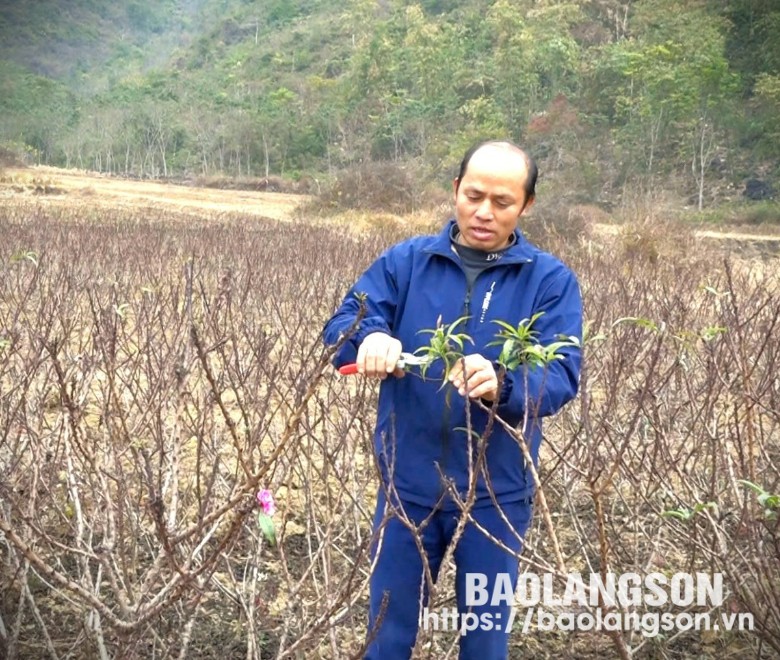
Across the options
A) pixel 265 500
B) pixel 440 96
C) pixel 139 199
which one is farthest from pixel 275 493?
pixel 440 96

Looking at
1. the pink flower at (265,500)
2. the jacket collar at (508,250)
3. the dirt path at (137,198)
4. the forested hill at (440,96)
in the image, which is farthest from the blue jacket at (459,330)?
the forested hill at (440,96)

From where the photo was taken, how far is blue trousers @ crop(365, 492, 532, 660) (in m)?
1.63

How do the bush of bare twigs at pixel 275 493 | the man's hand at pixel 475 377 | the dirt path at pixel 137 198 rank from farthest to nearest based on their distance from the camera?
1. the dirt path at pixel 137 198
2. the bush of bare twigs at pixel 275 493
3. the man's hand at pixel 475 377

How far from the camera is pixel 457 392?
1583 millimetres

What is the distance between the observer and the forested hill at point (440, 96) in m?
22.8

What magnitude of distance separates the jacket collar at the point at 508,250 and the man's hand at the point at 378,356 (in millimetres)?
269

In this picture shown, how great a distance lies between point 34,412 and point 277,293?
330 cm

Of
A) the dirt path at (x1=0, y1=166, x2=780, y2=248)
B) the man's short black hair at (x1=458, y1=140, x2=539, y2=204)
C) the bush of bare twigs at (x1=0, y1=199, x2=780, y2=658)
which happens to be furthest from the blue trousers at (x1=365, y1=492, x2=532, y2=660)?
the dirt path at (x1=0, y1=166, x2=780, y2=248)

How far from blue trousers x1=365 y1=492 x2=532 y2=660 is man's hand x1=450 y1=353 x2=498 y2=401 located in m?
0.34

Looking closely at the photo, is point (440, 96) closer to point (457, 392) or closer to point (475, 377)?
point (457, 392)

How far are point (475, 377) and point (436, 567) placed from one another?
1.71 ft

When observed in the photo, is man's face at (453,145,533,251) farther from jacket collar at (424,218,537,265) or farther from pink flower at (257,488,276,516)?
pink flower at (257,488,276,516)

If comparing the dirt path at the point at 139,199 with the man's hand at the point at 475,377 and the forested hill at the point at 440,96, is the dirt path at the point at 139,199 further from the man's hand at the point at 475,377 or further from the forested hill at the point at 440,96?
the man's hand at the point at 475,377

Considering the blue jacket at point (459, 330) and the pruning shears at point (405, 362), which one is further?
the blue jacket at point (459, 330)
